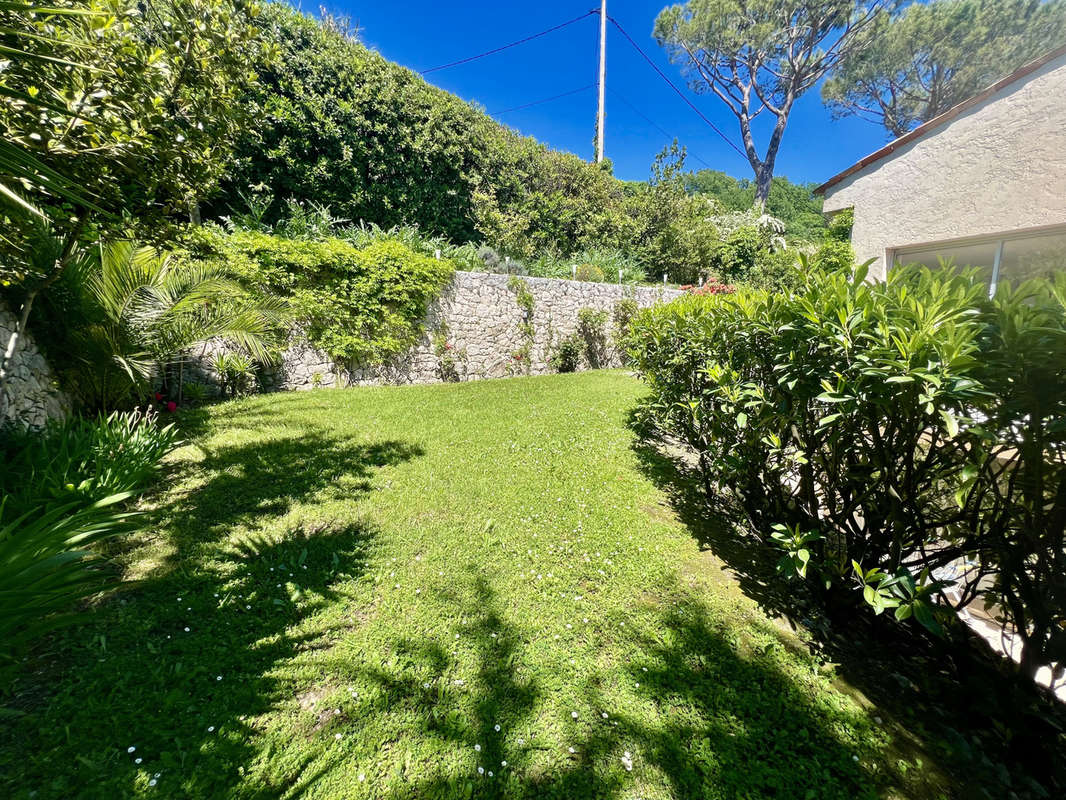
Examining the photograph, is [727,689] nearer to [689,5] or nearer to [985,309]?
[985,309]

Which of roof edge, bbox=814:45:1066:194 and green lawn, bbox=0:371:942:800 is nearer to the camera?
green lawn, bbox=0:371:942:800

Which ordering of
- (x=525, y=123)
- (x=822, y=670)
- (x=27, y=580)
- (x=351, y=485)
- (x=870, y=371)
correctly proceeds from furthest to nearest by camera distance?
(x=525, y=123) → (x=351, y=485) → (x=822, y=670) → (x=27, y=580) → (x=870, y=371)

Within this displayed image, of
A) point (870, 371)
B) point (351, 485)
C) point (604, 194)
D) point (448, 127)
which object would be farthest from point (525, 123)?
point (870, 371)

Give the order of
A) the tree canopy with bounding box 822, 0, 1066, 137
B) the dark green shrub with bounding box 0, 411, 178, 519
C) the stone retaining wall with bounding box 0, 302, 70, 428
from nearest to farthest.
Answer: the dark green shrub with bounding box 0, 411, 178, 519, the stone retaining wall with bounding box 0, 302, 70, 428, the tree canopy with bounding box 822, 0, 1066, 137

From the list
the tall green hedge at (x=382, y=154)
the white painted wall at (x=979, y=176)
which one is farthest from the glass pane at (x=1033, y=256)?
the tall green hedge at (x=382, y=154)

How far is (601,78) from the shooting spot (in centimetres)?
1705

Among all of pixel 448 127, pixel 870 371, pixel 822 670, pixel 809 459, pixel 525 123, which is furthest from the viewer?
pixel 525 123

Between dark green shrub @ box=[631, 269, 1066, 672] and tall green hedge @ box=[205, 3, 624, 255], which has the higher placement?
tall green hedge @ box=[205, 3, 624, 255]

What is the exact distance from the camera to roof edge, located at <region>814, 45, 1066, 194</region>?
4.94 metres

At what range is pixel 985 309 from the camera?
1.72 m

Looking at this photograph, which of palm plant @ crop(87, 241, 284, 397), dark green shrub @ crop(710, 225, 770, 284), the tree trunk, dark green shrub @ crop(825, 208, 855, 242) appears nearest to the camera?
palm plant @ crop(87, 241, 284, 397)

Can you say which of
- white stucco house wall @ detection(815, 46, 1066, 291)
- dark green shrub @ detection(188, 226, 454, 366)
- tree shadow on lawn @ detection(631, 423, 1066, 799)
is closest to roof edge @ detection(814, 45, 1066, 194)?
white stucco house wall @ detection(815, 46, 1066, 291)

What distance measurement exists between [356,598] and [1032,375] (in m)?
3.45

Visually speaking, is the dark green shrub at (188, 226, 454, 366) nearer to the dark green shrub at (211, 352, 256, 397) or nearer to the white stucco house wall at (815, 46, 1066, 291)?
the dark green shrub at (211, 352, 256, 397)
